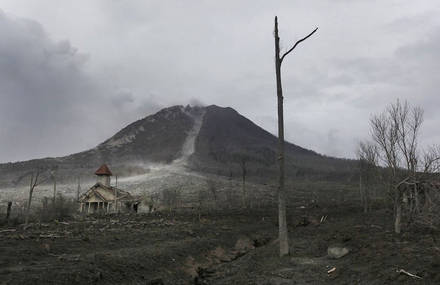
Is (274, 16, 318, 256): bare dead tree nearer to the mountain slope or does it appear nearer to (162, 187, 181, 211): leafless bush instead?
(162, 187, 181, 211): leafless bush

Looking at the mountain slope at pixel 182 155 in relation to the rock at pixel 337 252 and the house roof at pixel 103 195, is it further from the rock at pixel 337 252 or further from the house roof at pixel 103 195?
the rock at pixel 337 252

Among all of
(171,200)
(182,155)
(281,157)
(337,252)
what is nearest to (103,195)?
(171,200)

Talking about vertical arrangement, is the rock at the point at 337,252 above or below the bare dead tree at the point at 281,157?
below

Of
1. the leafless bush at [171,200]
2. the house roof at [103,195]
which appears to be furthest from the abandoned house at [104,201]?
the leafless bush at [171,200]

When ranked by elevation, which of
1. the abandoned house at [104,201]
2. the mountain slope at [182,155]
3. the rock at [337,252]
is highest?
the mountain slope at [182,155]

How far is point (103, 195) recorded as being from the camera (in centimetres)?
6178

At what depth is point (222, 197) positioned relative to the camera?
6625cm

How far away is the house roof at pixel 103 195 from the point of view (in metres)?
59.6

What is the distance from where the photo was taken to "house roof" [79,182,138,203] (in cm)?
5956

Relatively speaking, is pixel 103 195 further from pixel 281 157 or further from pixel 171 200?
pixel 281 157

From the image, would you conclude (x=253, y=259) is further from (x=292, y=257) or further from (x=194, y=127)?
(x=194, y=127)

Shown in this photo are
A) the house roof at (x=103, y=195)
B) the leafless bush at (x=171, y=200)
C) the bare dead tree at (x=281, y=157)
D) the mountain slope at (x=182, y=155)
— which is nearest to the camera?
the bare dead tree at (x=281, y=157)

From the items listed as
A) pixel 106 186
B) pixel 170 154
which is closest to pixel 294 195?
pixel 106 186

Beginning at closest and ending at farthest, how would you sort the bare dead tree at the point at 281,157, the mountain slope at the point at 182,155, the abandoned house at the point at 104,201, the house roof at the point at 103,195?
the bare dead tree at the point at 281,157
the abandoned house at the point at 104,201
the house roof at the point at 103,195
the mountain slope at the point at 182,155
